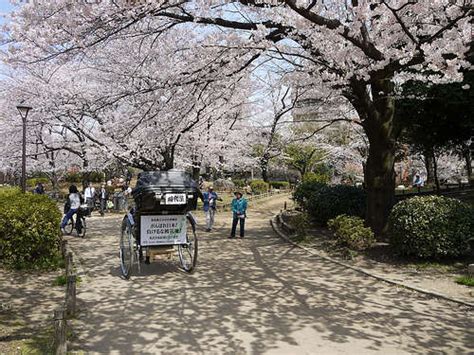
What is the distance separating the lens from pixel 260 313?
5344 mm

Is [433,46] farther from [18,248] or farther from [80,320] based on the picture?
[18,248]

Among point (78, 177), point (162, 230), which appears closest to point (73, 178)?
point (78, 177)

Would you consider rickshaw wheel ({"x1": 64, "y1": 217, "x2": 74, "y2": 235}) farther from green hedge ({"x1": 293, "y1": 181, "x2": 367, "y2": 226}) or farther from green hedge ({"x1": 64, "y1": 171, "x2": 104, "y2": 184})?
green hedge ({"x1": 64, "y1": 171, "x2": 104, "y2": 184})

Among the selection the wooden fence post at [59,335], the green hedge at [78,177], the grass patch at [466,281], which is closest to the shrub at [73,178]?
the green hedge at [78,177]

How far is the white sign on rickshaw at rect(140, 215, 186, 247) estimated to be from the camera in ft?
24.1

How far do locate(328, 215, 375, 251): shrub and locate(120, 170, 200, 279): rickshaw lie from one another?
3.36 m

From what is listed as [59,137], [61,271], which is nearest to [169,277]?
[61,271]

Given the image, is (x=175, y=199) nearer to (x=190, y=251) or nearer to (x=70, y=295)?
(x=190, y=251)

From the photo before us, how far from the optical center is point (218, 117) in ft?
69.0

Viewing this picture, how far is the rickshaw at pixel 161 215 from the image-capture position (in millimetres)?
7121

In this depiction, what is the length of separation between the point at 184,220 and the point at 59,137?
2412 centimetres

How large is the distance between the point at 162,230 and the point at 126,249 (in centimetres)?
156

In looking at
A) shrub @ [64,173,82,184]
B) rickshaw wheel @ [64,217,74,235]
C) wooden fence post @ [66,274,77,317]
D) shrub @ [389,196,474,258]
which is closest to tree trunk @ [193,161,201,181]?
rickshaw wheel @ [64,217,74,235]

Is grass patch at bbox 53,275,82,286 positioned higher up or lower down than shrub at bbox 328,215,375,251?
lower down
